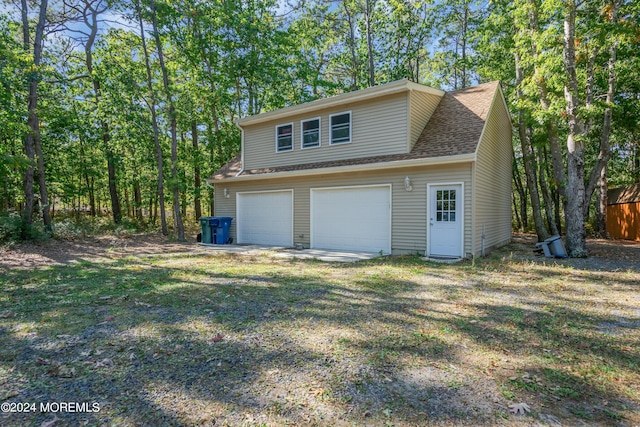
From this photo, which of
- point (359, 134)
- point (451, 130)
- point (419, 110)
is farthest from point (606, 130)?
point (359, 134)

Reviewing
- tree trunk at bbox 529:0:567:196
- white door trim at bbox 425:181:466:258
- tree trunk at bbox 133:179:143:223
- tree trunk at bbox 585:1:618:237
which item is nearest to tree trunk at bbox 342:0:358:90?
tree trunk at bbox 529:0:567:196

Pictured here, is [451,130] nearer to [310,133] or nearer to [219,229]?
[310,133]

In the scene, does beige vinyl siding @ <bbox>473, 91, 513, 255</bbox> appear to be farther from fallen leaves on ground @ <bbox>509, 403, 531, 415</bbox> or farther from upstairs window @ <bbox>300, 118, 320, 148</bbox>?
fallen leaves on ground @ <bbox>509, 403, 531, 415</bbox>

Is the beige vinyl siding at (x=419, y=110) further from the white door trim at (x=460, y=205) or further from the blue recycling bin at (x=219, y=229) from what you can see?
the blue recycling bin at (x=219, y=229)

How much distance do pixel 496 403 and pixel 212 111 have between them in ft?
57.1

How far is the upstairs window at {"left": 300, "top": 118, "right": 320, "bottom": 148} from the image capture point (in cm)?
1067

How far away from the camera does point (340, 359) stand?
278 cm

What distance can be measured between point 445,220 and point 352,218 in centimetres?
263

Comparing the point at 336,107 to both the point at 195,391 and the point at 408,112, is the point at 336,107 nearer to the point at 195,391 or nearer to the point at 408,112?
the point at 408,112

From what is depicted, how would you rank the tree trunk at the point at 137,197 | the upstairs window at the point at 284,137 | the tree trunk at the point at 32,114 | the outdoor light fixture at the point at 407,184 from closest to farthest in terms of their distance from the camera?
the outdoor light fixture at the point at 407,184
the tree trunk at the point at 32,114
the upstairs window at the point at 284,137
the tree trunk at the point at 137,197

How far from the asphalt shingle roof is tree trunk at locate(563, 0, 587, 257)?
183cm

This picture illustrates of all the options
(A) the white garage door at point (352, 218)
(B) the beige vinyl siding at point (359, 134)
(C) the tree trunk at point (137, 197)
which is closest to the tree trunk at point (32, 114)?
(B) the beige vinyl siding at point (359, 134)

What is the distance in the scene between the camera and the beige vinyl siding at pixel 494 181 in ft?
27.6

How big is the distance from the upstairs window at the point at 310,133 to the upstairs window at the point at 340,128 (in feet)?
1.82
